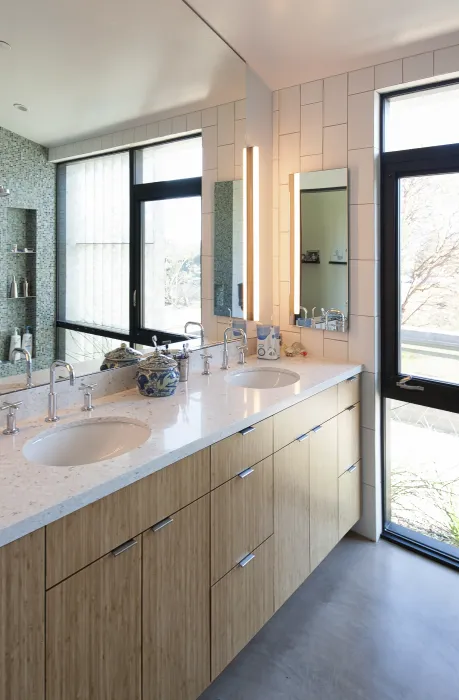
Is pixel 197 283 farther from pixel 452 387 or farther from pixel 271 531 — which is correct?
pixel 452 387

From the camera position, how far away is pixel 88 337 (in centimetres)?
178

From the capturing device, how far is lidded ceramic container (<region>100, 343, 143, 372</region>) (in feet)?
6.18

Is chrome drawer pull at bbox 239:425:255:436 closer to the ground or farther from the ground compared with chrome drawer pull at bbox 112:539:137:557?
farther from the ground

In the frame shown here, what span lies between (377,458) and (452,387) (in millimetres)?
532

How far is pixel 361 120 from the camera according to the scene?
2.40m

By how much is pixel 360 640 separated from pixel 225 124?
232 cm

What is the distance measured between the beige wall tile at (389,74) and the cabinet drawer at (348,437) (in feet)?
4.99

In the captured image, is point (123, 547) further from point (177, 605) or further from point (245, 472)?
point (245, 472)

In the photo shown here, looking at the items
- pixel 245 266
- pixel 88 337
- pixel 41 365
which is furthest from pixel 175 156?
pixel 41 365

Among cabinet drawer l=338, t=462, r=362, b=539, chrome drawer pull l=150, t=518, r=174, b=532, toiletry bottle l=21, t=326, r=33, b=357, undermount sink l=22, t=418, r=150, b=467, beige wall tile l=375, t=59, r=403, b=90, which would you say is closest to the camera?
chrome drawer pull l=150, t=518, r=174, b=532

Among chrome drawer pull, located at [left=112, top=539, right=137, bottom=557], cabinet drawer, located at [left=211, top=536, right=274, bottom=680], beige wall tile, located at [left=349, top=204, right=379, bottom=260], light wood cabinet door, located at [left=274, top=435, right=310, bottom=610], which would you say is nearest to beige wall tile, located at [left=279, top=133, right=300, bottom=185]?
beige wall tile, located at [left=349, top=204, right=379, bottom=260]

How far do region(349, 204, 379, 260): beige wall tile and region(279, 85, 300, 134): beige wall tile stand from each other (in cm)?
58

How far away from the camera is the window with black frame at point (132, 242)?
5.52ft

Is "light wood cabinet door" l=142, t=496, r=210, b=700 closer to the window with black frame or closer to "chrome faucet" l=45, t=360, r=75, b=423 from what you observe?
"chrome faucet" l=45, t=360, r=75, b=423
